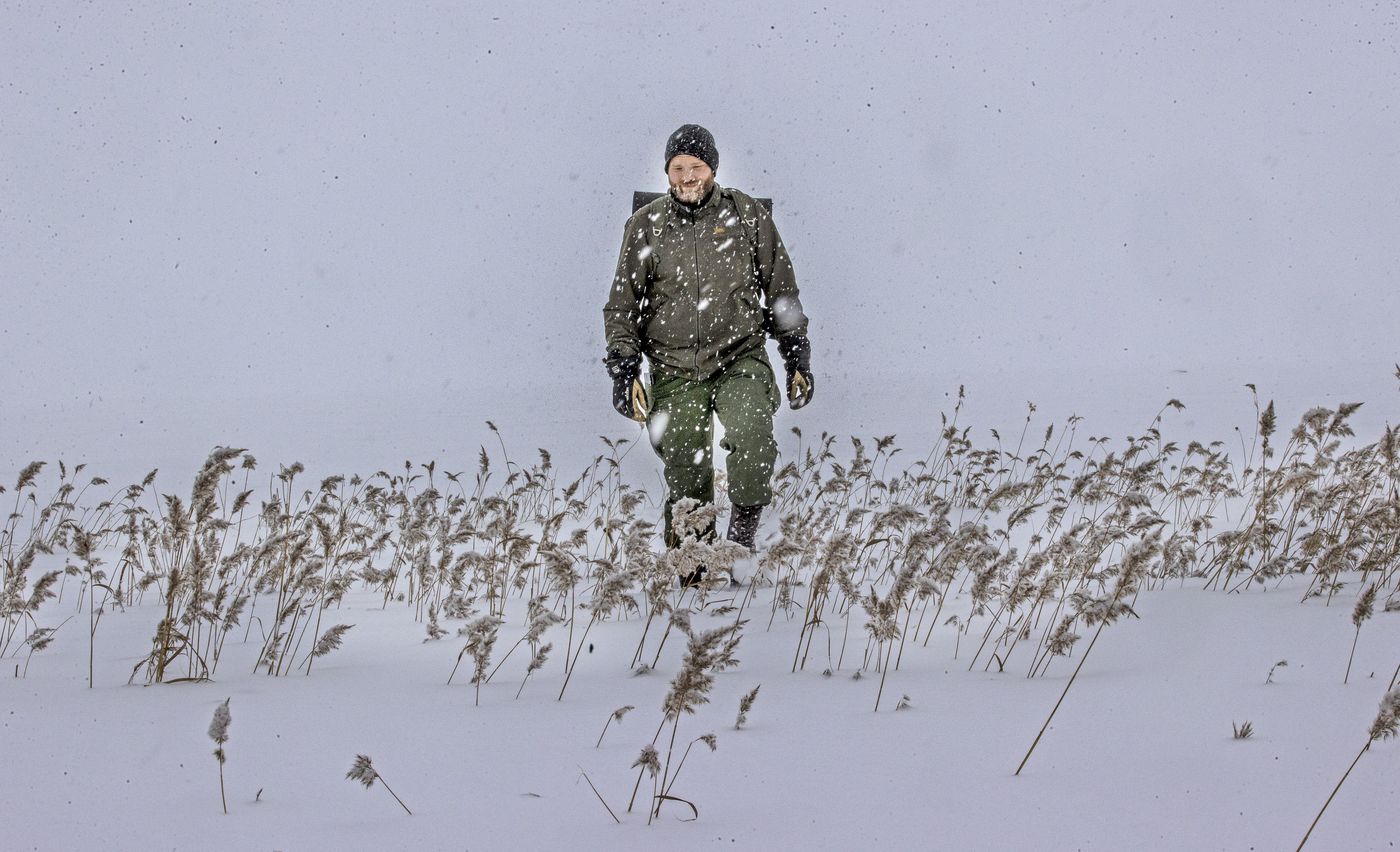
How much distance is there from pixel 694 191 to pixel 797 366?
1.12 meters

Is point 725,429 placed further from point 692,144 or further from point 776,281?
point 692,144

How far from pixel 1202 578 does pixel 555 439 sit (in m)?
8.48

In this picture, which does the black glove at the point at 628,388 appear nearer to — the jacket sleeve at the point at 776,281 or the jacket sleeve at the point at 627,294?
the jacket sleeve at the point at 627,294

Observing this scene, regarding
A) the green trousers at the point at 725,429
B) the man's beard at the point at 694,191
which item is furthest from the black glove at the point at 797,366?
the man's beard at the point at 694,191

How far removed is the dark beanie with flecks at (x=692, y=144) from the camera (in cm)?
526

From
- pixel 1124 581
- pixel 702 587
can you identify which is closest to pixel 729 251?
pixel 702 587

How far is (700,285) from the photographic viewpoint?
539cm

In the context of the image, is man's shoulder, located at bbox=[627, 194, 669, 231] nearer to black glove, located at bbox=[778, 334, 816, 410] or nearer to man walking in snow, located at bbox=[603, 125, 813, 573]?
man walking in snow, located at bbox=[603, 125, 813, 573]

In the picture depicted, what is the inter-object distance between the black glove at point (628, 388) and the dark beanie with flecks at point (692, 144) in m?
1.06

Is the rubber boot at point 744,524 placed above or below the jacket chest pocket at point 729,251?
below

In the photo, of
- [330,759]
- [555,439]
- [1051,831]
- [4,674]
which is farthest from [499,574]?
[555,439]

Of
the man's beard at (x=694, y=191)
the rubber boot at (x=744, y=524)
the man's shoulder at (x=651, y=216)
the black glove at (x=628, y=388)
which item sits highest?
the man's beard at (x=694, y=191)

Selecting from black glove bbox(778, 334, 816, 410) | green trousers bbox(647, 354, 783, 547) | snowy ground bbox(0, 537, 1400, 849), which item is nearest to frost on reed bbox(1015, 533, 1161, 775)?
snowy ground bbox(0, 537, 1400, 849)

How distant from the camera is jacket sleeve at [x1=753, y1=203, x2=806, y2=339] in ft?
18.1
